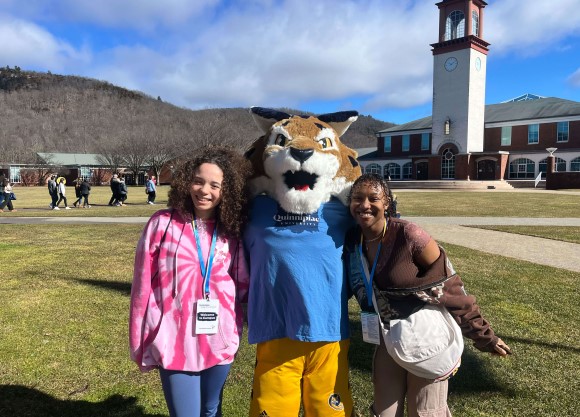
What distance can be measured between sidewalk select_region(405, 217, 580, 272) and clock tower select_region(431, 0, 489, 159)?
89.9 feet

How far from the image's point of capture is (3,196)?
18.3 metres

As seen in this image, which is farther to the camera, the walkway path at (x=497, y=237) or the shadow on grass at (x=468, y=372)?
the walkway path at (x=497, y=237)

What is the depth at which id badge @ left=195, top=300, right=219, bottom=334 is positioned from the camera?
7.14 ft

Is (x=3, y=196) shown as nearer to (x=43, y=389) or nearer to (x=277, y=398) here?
(x=43, y=389)

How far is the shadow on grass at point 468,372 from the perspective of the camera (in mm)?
3484

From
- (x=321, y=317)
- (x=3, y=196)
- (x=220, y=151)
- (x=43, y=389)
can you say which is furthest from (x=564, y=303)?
(x=3, y=196)

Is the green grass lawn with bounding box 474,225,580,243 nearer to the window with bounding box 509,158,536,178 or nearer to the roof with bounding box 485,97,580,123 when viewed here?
the window with bounding box 509,158,536,178

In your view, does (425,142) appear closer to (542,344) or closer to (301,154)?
(542,344)

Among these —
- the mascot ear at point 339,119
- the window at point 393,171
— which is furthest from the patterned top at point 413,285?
the window at point 393,171

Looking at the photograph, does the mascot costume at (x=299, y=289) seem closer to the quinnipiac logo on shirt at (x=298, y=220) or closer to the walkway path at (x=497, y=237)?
the quinnipiac logo on shirt at (x=298, y=220)

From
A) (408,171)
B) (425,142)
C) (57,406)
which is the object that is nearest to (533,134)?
(425,142)

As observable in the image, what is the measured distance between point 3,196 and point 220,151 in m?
19.6

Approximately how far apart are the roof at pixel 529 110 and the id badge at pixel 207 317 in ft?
148

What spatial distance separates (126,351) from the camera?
416cm
